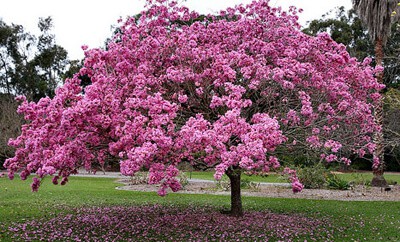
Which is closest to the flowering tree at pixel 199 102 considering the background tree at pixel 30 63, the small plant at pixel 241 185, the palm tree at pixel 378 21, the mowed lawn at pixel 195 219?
the mowed lawn at pixel 195 219

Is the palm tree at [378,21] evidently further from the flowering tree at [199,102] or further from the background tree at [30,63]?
the background tree at [30,63]

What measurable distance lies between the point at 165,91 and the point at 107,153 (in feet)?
5.69

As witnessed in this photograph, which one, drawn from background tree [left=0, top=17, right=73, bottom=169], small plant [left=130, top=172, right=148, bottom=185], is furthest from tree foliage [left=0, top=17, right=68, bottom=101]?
small plant [left=130, top=172, right=148, bottom=185]

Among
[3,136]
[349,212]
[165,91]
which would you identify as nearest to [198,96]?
[165,91]

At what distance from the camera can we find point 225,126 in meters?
7.01

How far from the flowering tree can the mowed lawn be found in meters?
1.24

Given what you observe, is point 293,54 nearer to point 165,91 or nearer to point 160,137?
point 165,91

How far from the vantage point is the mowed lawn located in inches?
348

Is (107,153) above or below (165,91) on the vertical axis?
below

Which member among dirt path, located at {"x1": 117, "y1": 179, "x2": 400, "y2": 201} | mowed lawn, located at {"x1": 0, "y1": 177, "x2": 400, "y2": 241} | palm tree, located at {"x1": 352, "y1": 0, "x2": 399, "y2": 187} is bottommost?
mowed lawn, located at {"x1": 0, "y1": 177, "x2": 400, "y2": 241}

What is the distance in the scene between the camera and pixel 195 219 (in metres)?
10.5

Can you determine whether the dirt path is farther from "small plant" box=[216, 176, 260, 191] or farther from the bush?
the bush

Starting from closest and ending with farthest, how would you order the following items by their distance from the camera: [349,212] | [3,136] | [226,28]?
[226,28] < [349,212] < [3,136]

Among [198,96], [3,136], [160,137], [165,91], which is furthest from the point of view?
[3,136]
